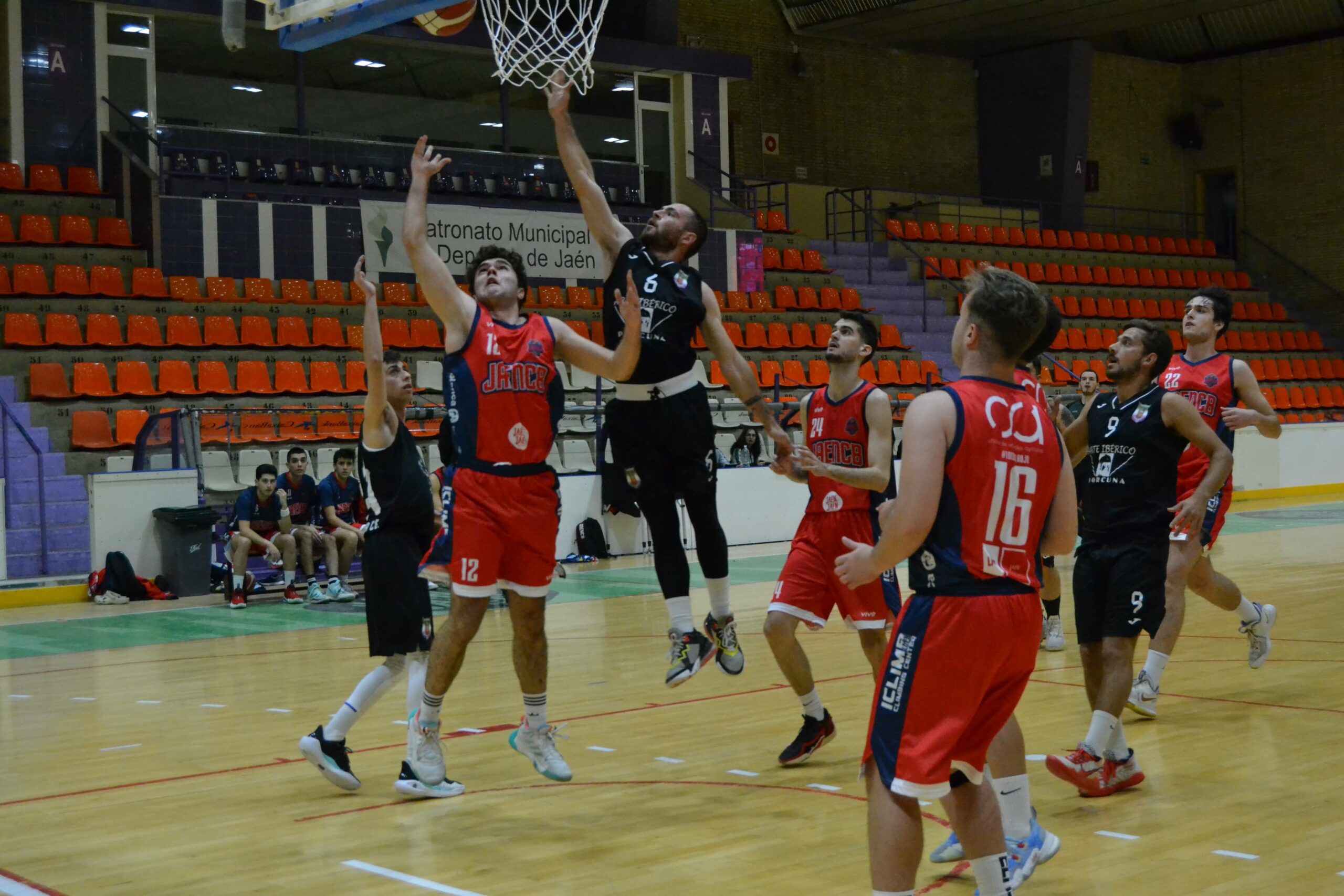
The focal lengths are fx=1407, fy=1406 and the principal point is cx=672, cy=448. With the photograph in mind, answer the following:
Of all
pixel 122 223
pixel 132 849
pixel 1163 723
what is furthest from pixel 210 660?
pixel 122 223

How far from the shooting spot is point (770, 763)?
6.23 meters

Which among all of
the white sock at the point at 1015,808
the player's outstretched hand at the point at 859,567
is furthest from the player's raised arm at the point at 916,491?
the white sock at the point at 1015,808

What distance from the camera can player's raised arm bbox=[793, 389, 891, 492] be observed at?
5.59m

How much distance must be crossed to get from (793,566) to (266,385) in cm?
1124

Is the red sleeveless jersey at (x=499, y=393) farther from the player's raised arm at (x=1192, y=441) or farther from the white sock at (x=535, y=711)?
the player's raised arm at (x=1192, y=441)

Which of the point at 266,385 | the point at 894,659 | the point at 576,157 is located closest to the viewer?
the point at 894,659

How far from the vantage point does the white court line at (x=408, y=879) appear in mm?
4434

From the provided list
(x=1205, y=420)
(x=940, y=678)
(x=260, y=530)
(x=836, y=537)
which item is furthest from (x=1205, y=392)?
(x=260, y=530)

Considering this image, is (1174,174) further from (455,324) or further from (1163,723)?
(455,324)

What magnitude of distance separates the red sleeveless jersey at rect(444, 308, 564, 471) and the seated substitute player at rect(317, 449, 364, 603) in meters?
7.57

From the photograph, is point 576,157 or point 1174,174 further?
point 1174,174

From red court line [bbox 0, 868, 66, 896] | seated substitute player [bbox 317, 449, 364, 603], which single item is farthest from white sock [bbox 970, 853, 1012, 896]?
seated substitute player [bbox 317, 449, 364, 603]

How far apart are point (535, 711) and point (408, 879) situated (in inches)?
49.6

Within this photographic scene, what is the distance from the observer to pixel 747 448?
1727 cm
